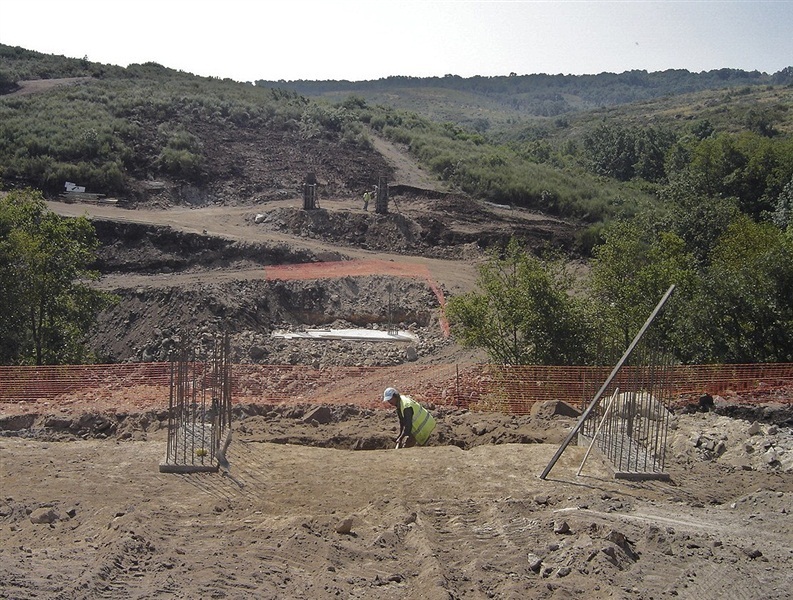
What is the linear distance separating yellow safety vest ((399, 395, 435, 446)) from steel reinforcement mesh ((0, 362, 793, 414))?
3361mm

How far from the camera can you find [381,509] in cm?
909

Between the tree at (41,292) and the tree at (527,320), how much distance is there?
9422 millimetres

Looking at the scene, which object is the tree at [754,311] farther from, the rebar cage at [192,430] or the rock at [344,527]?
the rock at [344,527]

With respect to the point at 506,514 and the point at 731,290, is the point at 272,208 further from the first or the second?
the point at 506,514

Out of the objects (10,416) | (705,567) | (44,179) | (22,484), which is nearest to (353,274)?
(44,179)

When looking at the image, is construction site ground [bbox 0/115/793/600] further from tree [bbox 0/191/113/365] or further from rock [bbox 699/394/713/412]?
tree [bbox 0/191/113/365]

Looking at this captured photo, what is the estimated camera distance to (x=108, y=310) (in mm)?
26516

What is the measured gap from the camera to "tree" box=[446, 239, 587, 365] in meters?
17.7

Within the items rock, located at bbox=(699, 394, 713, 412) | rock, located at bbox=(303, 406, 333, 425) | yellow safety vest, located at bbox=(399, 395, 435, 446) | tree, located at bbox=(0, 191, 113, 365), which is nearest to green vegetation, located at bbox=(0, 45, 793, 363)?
tree, located at bbox=(0, 191, 113, 365)

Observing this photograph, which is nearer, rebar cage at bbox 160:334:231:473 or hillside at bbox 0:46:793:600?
hillside at bbox 0:46:793:600

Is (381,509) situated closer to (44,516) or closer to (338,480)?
(338,480)

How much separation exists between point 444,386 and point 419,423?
5.00 m

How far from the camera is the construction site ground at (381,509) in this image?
727 centimetres

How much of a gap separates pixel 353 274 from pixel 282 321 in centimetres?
372
